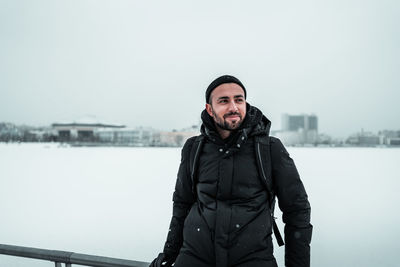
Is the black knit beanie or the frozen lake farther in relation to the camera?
the frozen lake

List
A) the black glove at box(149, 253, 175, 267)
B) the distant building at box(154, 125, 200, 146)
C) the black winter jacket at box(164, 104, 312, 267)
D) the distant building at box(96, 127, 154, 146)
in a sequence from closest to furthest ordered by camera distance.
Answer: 1. the black winter jacket at box(164, 104, 312, 267)
2. the black glove at box(149, 253, 175, 267)
3. the distant building at box(96, 127, 154, 146)
4. the distant building at box(154, 125, 200, 146)

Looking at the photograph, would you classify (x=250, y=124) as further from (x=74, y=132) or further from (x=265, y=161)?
(x=74, y=132)

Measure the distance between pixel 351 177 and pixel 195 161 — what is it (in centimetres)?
1539

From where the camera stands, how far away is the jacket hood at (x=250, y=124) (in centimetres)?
180

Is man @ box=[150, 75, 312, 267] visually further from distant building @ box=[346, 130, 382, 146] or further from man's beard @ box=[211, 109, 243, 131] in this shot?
distant building @ box=[346, 130, 382, 146]

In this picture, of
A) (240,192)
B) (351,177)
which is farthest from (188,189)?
(351,177)

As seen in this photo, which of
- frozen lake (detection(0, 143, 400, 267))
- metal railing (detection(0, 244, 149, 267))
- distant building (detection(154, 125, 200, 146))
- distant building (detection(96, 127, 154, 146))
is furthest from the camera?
distant building (detection(154, 125, 200, 146))

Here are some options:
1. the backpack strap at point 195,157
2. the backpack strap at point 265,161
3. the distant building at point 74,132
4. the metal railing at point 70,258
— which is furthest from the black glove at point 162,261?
the distant building at point 74,132

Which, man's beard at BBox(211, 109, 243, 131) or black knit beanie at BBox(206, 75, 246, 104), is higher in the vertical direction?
black knit beanie at BBox(206, 75, 246, 104)

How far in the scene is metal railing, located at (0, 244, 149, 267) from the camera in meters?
2.08

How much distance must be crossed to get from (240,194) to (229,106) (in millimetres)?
452

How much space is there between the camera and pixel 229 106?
1.78 m

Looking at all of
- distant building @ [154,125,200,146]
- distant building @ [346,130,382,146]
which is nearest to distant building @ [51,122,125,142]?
distant building @ [154,125,200,146]

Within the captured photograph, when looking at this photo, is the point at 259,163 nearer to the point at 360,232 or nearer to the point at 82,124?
the point at 360,232
